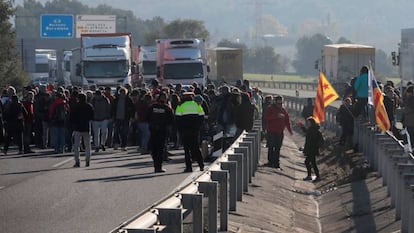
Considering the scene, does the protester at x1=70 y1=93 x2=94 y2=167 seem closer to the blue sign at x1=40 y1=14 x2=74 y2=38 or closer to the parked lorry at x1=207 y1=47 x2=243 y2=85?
the parked lorry at x1=207 y1=47 x2=243 y2=85

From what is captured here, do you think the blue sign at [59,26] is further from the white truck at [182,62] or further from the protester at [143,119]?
the protester at [143,119]

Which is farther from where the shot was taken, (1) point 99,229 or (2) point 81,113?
(2) point 81,113

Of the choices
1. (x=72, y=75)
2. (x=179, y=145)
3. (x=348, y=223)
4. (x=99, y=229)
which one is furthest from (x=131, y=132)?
(x=72, y=75)

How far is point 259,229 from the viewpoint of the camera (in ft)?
58.5

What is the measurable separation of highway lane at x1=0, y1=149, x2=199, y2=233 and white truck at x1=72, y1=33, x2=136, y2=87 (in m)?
20.8

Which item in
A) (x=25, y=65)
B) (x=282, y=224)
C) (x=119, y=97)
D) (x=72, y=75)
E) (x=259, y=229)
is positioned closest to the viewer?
(x=259, y=229)

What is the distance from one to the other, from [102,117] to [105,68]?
66.9ft

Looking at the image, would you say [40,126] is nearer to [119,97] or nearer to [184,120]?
[119,97]

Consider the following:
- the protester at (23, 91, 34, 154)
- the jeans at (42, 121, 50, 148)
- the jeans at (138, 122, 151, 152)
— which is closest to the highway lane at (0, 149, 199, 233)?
the jeans at (138, 122, 151, 152)

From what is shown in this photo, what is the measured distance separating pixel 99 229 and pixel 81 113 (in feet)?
33.8

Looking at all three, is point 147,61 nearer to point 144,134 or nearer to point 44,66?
point 44,66

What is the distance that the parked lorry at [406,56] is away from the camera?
50.8 meters

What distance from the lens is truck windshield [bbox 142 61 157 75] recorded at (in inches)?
2672

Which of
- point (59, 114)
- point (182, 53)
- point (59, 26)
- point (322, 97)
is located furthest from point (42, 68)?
point (322, 97)
